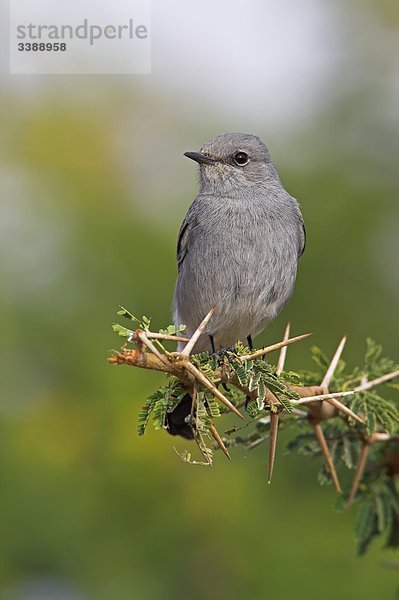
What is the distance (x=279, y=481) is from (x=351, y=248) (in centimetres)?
219

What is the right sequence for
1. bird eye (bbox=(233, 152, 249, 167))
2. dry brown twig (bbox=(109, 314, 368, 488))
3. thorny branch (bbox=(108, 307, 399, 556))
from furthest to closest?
1. bird eye (bbox=(233, 152, 249, 167))
2. thorny branch (bbox=(108, 307, 399, 556))
3. dry brown twig (bbox=(109, 314, 368, 488))

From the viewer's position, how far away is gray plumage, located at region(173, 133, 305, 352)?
5.32 meters

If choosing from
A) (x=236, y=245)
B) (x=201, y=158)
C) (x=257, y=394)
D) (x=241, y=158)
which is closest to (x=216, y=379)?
(x=257, y=394)

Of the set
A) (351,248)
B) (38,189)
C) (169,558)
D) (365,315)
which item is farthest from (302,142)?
(169,558)

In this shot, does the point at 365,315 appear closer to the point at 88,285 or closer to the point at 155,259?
the point at 155,259

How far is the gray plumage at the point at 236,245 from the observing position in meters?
5.32

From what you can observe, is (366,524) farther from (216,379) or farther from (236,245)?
(236,245)

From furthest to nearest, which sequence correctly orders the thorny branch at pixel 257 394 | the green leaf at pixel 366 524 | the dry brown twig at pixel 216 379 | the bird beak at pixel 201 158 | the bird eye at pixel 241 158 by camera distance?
the bird eye at pixel 241 158 → the bird beak at pixel 201 158 → the green leaf at pixel 366 524 → the thorny branch at pixel 257 394 → the dry brown twig at pixel 216 379

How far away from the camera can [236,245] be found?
210 inches

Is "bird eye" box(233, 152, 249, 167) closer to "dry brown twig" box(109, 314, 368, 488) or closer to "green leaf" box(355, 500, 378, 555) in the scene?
"dry brown twig" box(109, 314, 368, 488)

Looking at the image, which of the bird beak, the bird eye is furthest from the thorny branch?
the bird eye

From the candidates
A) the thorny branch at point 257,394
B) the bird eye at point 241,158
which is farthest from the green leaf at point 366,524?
the bird eye at point 241,158

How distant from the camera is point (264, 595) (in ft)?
16.8

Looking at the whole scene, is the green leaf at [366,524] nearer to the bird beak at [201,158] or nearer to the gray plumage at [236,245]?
the gray plumage at [236,245]
